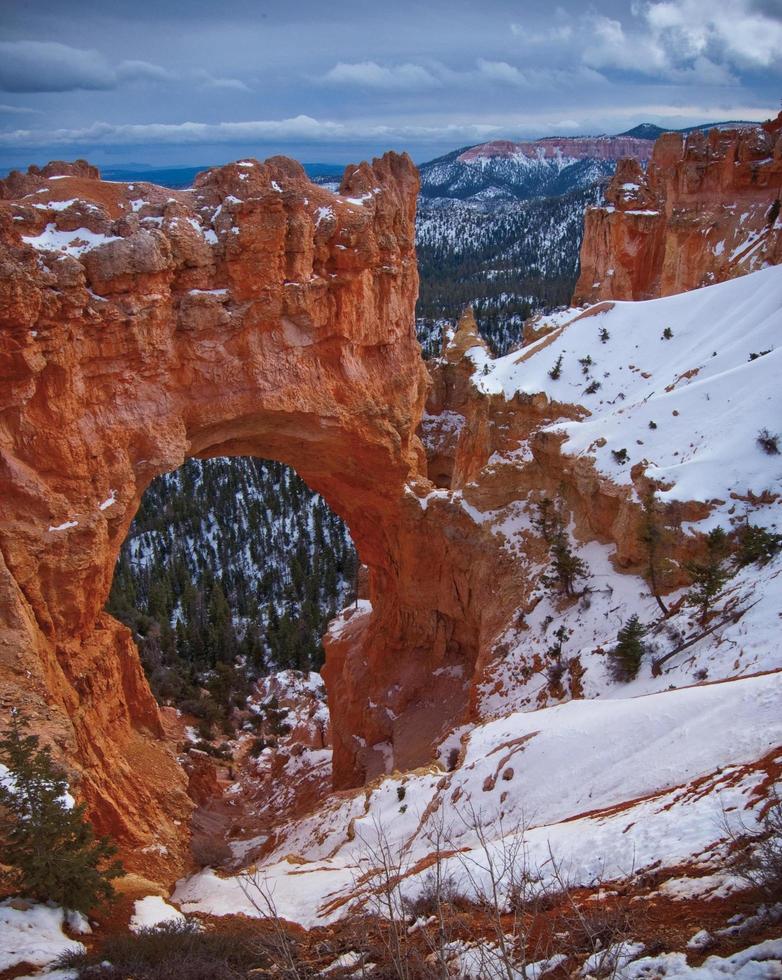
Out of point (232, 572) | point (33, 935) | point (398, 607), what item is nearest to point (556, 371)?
point (398, 607)

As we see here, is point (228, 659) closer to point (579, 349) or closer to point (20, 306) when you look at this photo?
point (579, 349)

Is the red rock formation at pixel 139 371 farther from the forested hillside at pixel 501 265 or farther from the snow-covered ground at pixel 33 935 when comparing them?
the forested hillside at pixel 501 265

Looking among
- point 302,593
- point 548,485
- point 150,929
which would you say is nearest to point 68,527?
point 150,929

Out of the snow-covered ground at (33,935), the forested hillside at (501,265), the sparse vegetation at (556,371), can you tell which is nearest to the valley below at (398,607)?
the snow-covered ground at (33,935)

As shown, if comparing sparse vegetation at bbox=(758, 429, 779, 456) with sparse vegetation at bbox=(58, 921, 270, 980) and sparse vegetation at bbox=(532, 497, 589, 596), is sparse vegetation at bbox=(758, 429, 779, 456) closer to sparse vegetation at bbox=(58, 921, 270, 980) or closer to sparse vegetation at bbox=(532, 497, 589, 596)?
sparse vegetation at bbox=(532, 497, 589, 596)

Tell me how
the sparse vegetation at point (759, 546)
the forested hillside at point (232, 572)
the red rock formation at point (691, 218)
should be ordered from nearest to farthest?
the sparse vegetation at point (759, 546)
the red rock formation at point (691, 218)
the forested hillside at point (232, 572)

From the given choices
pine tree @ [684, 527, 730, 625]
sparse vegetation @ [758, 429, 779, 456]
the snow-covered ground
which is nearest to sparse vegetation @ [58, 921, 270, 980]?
the snow-covered ground
